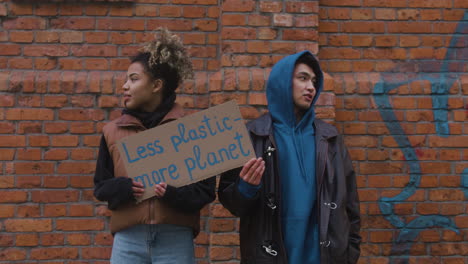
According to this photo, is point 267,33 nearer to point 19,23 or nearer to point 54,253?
point 19,23

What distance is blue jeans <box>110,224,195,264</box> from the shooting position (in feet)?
7.93

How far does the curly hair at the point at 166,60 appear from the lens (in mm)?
2586

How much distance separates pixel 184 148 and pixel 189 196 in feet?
0.75

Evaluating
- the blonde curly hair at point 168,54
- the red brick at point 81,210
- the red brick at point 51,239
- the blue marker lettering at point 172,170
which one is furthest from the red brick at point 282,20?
the red brick at point 51,239

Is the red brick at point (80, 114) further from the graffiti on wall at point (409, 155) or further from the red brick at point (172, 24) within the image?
the graffiti on wall at point (409, 155)

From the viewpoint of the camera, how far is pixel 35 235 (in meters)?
3.49

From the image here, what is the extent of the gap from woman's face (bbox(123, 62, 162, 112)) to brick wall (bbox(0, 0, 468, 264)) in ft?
2.99

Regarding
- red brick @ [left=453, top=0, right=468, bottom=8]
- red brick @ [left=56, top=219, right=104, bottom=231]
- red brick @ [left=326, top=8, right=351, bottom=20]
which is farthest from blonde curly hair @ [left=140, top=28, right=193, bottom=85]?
red brick @ [left=453, top=0, right=468, bottom=8]

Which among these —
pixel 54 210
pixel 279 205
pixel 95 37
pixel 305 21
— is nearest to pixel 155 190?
pixel 279 205

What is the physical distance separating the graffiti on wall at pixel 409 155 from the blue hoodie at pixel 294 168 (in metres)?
1.30

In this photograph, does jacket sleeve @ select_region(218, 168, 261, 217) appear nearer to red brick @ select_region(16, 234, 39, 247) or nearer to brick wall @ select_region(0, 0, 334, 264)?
brick wall @ select_region(0, 0, 334, 264)

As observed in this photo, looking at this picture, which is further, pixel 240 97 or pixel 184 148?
pixel 240 97

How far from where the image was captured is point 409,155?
145 inches

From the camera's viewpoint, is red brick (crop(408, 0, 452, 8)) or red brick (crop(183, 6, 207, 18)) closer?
red brick (crop(183, 6, 207, 18))
